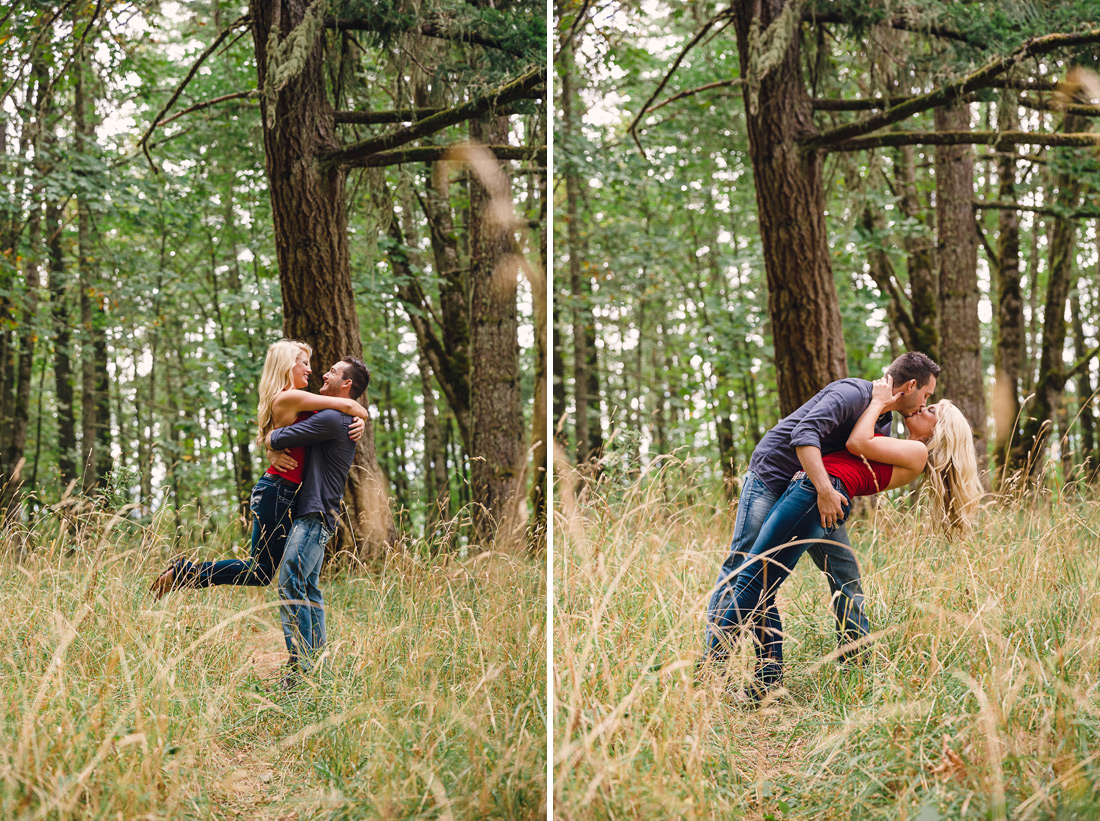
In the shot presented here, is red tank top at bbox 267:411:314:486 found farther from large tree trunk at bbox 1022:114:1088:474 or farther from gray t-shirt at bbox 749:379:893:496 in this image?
large tree trunk at bbox 1022:114:1088:474

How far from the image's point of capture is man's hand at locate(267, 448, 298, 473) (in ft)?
7.01

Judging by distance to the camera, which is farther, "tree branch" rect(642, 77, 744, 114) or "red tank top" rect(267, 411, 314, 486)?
"tree branch" rect(642, 77, 744, 114)

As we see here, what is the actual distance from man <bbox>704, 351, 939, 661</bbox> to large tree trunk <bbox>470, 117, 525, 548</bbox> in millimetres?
660

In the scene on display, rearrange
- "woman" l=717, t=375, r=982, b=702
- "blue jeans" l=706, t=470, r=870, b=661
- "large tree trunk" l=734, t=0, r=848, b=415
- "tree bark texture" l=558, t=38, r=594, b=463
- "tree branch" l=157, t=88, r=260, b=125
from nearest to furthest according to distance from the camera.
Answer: "tree branch" l=157, t=88, r=260, b=125 < "woman" l=717, t=375, r=982, b=702 < "blue jeans" l=706, t=470, r=870, b=661 < "tree bark texture" l=558, t=38, r=594, b=463 < "large tree trunk" l=734, t=0, r=848, b=415

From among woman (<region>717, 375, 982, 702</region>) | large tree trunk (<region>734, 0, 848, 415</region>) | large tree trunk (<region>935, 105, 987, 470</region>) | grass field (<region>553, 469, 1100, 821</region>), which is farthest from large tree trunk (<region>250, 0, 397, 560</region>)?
large tree trunk (<region>935, 105, 987, 470</region>)

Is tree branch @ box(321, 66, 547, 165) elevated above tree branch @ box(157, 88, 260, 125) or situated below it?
below

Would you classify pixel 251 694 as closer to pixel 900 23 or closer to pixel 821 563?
pixel 821 563

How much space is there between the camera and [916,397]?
7.69 feet

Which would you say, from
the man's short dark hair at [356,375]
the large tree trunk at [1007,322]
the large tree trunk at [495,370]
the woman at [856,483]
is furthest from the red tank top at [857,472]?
the large tree trunk at [1007,322]

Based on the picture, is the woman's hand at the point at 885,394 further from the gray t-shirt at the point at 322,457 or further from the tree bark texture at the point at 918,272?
the tree bark texture at the point at 918,272

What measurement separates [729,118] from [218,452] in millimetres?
4395

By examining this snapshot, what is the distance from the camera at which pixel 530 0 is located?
2.03 metres

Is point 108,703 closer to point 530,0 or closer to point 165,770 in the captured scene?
point 165,770

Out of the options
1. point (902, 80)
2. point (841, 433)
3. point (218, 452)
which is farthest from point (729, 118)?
point (218, 452)
